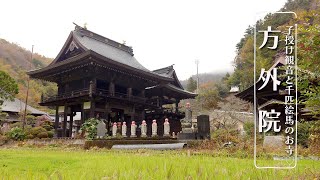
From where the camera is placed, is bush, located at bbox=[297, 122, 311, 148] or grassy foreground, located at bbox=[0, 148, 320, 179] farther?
bush, located at bbox=[297, 122, 311, 148]

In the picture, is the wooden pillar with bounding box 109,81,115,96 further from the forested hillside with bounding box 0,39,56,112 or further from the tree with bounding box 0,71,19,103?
the forested hillside with bounding box 0,39,56,112

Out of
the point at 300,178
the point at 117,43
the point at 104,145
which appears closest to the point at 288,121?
the point at 300,178

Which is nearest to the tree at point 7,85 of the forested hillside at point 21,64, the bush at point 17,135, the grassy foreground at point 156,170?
the bush at point 17,135

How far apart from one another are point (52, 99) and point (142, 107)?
26.1ft

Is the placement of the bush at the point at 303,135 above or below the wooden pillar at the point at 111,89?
below

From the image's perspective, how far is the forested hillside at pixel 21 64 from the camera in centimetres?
6756

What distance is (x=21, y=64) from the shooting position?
93.0 meters

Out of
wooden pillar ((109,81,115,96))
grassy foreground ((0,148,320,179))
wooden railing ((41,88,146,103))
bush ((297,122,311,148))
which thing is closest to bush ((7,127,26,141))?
wooden railing ((41,88,146,103))

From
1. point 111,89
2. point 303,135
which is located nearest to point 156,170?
point 303,135

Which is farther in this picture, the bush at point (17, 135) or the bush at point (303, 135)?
the bush at point (17, 135)

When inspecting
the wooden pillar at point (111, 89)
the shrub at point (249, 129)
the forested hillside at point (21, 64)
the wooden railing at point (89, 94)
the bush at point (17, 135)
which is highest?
the forested hillside at point (21, 64)

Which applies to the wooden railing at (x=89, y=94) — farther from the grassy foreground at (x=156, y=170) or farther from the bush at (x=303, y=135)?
the grassy foreground at (x=156, y=170)

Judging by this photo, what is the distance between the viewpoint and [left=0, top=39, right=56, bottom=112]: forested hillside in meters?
67.6

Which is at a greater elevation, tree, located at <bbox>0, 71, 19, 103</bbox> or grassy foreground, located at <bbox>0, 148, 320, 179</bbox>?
tree, located at <bbox>0, 71, 19, 103</bbox>
